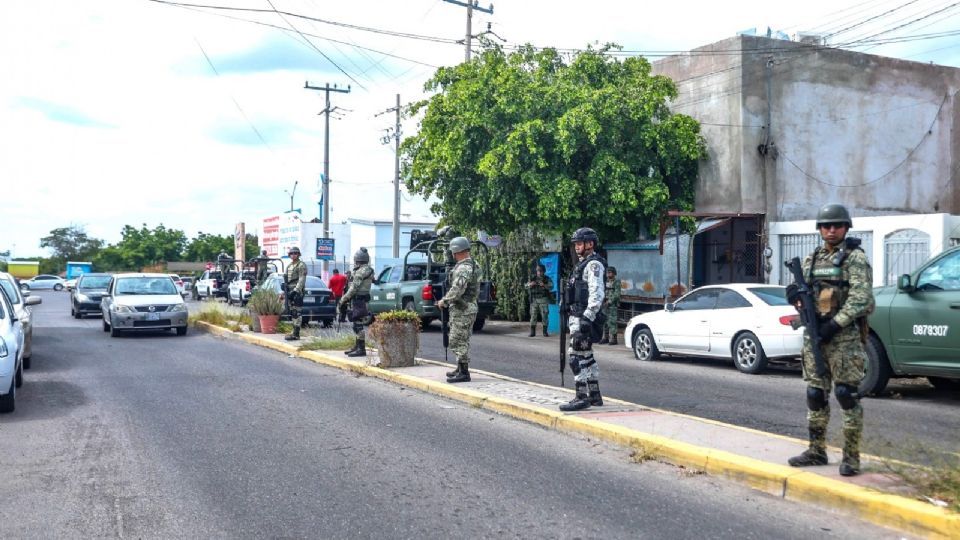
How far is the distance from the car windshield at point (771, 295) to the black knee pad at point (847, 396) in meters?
6.99

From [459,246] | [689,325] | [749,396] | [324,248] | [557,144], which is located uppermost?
[557,144]

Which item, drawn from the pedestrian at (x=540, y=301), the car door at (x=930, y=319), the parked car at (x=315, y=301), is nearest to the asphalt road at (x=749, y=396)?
the car door at (x=930, y=319)

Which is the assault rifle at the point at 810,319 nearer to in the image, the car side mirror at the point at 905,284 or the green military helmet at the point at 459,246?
the car side mirror at the point at 905,284

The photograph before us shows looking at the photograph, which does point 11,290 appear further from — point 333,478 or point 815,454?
point 815,454

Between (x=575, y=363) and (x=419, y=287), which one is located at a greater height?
(x=419, y=287)

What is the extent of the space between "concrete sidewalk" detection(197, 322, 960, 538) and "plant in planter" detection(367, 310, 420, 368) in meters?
1.24

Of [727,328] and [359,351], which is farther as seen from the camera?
[359,351]

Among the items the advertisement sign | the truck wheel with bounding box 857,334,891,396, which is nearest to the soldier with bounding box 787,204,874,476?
the truck wheel with bounding box 857,334,891,396

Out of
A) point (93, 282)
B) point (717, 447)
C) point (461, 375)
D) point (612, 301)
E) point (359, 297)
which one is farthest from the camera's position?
point (93, 282)

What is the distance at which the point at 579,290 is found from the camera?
7980 mm

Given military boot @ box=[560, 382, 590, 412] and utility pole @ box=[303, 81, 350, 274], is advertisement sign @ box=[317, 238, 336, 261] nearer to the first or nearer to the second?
utility pole @ box=[303, 81, 350, 274]

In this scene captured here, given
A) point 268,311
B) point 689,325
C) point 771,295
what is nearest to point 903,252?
point 771,295

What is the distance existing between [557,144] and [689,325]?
286 inches

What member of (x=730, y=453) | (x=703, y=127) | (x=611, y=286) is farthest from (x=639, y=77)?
(x=730, y=453)
